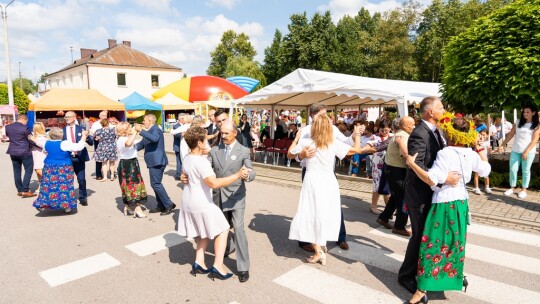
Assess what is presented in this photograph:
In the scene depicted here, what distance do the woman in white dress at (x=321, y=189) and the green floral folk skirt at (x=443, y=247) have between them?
1.11 m

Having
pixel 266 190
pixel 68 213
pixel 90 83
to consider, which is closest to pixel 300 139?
pixel 266 190

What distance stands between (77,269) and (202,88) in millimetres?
27067

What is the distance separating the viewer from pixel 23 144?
8.10 meters

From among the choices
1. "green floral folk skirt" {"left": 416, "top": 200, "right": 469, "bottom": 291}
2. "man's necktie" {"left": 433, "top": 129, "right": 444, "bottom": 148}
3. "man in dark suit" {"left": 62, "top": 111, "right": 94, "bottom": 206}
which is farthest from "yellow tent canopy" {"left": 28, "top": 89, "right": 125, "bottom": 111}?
"green floral folk skirt" {"left": 416, "top": 200, "right": 469, "bottom": 291}

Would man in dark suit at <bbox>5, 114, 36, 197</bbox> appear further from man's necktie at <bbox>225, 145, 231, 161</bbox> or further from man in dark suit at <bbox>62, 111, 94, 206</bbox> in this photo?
man's necktie at <bbox>225, 145, 231, 161</bbox>

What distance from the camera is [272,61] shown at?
5022 centimetres

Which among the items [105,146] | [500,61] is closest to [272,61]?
[105,146]

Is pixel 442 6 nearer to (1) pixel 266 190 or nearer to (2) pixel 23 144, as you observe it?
(1) pixel 266 190

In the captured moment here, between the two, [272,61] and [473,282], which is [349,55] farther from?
[473,282]

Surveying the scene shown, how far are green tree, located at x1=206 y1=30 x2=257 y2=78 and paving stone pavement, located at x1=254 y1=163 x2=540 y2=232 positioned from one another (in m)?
59.5

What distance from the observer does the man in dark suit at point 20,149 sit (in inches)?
316

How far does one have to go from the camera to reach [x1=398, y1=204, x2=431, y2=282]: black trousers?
3.41 meters

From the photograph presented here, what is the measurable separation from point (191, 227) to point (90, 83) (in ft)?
138

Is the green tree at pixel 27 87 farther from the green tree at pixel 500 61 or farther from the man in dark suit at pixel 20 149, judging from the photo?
the green tree at pixel 500 61
